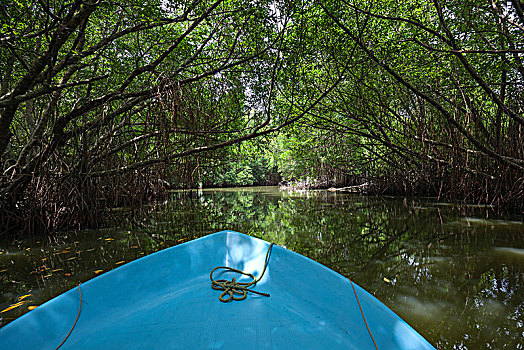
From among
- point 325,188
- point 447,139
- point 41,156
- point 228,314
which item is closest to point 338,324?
point 228,314

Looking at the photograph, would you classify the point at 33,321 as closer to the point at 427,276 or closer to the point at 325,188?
the point at 427,276

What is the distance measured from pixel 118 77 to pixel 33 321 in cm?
556

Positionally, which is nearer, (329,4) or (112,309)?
(112,309)

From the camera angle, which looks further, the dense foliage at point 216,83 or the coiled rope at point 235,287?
the dense foliage at point 216,83

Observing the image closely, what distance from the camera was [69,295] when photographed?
1.36 m

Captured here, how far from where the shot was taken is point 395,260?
99.0 inches

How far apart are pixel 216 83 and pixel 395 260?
4.75m

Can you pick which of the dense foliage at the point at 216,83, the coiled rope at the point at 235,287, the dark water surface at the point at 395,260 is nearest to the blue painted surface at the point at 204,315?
the coiled rope at the point at 235,287

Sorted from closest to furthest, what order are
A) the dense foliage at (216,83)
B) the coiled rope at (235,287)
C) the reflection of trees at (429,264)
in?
the reflection of trees at (429,264) < the coiled rope at (235,287) < the dense foliage at (216,83)

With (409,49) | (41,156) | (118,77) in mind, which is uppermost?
(409,49)

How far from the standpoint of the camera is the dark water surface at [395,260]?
1479mm

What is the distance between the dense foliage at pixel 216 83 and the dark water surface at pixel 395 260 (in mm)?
1069

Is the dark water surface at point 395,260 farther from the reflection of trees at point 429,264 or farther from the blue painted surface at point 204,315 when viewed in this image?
the blue painted surface at point 204,315

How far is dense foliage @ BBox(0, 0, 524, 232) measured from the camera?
350 centimetres
